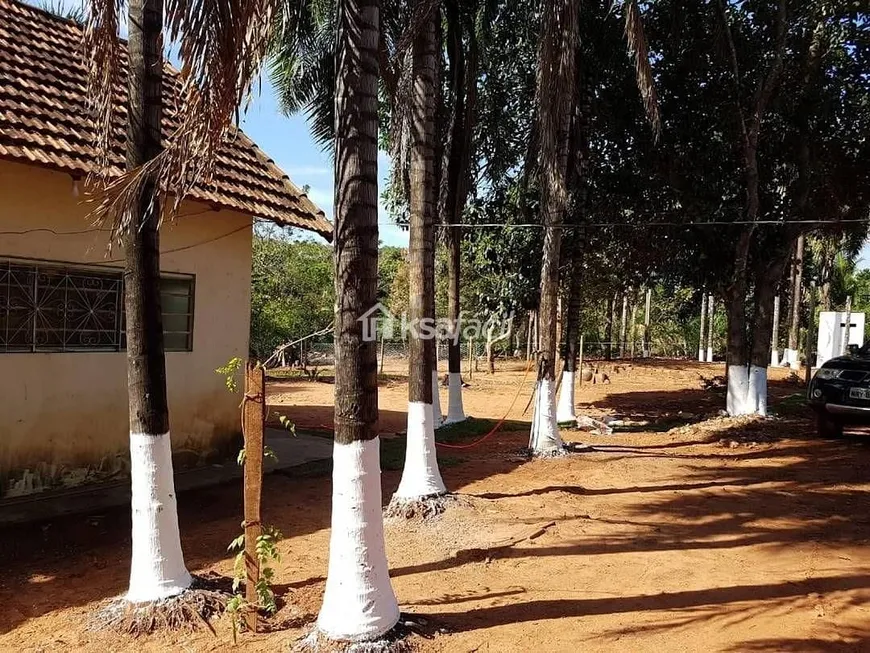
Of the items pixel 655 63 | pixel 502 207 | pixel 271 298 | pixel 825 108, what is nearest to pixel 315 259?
pixel 271 298

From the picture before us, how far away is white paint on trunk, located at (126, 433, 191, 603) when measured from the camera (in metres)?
3.96

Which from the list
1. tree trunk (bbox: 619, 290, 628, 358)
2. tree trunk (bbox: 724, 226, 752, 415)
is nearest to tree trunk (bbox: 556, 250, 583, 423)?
tree trunk (bbox: 724, 226, 752, 415)

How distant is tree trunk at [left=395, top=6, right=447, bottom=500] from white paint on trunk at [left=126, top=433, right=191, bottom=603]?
Result: 2747 mm

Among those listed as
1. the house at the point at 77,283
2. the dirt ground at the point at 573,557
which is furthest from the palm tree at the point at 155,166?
the house at the point at 77,283

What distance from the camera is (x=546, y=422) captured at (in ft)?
30.2

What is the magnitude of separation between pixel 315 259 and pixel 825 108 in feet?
69.5

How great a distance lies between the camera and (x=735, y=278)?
11977 millimetres

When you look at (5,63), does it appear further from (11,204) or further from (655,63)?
(655,63)

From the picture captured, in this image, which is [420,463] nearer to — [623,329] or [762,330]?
[762,330]

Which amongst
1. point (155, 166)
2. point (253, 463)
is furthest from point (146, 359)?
point (155, 166)

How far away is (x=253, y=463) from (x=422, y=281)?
3375mm

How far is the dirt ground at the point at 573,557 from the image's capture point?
3.83m

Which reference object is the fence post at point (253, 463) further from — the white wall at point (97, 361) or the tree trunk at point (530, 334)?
the tree trunk at point (530, 334)

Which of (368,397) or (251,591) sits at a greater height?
(368,397)
